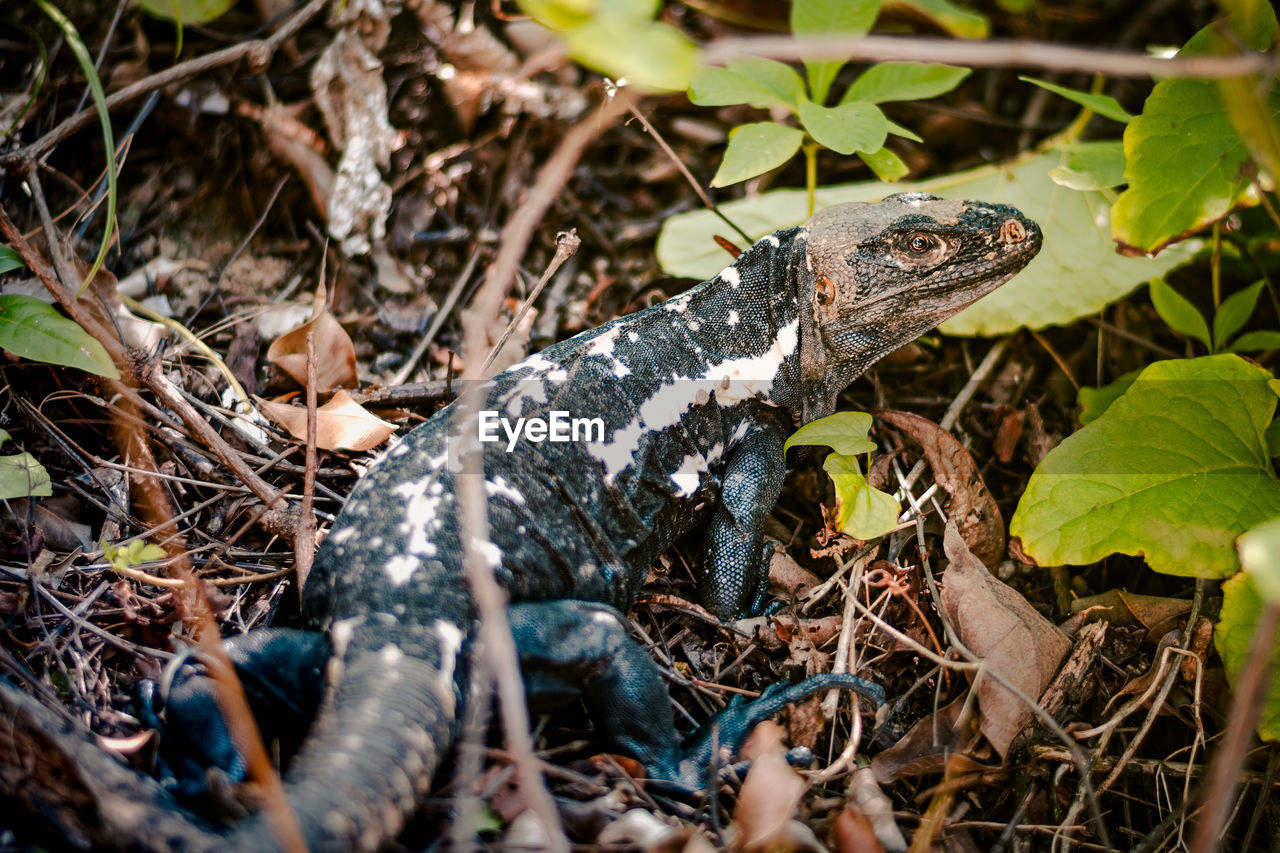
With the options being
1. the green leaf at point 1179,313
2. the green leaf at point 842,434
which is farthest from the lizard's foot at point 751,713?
the green leaf at point 1179,313

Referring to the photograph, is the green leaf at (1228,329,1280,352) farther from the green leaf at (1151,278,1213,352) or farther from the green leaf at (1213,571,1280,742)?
the green leaf at (1213,571,1280,742)

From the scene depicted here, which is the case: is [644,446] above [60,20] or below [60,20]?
below

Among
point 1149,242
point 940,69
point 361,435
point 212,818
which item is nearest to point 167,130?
point 361,435

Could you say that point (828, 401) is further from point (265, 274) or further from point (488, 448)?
point (265, 274)

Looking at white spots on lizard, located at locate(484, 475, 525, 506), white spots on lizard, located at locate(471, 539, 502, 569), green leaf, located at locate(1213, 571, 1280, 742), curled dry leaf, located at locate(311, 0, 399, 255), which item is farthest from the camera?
curled dry leaf, located at locate(311, 0, 399, 255)

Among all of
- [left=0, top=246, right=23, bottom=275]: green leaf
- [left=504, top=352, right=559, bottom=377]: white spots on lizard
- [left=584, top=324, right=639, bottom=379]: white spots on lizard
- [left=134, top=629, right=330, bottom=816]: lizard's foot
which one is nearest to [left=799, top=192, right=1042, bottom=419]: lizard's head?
[left=584, top=324, right=639, bottom=379]: white spots on lizard

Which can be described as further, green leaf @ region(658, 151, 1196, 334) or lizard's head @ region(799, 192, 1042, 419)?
green leaf @ region(658, 151, 1196, 334)
